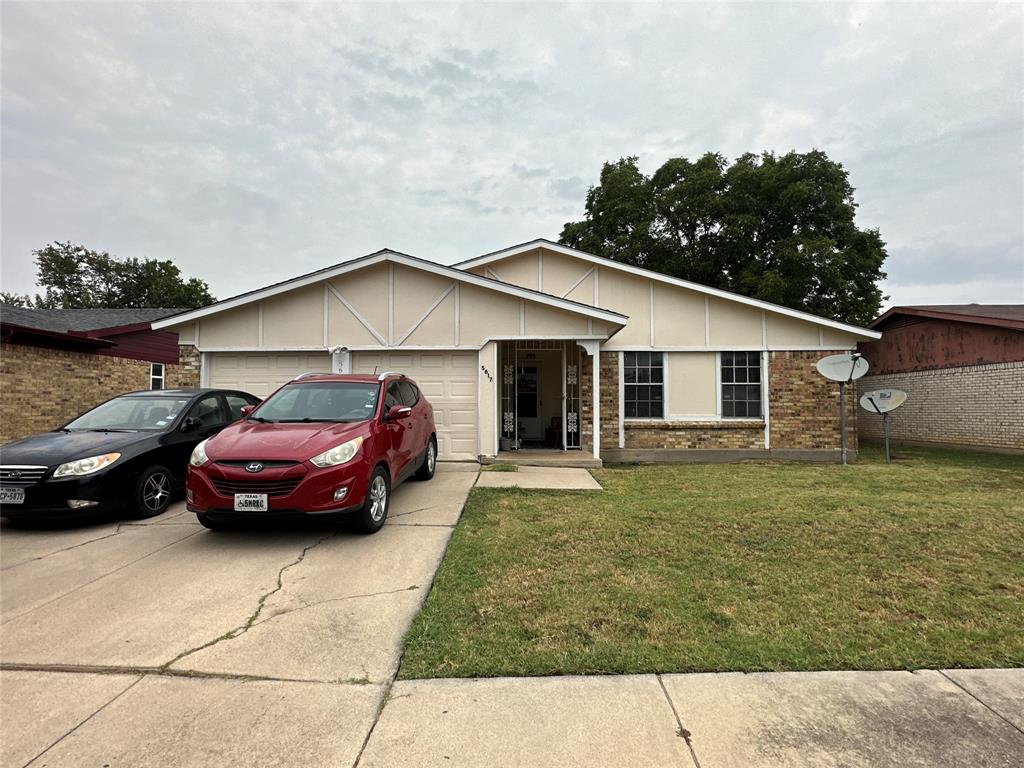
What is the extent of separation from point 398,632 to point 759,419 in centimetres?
1072

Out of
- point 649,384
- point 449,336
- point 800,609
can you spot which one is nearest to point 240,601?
point 800,609

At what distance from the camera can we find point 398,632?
3275mm

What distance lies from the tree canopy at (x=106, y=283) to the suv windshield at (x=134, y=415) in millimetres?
38575

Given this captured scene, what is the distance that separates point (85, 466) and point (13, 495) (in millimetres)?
683

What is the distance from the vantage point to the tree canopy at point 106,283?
40.4 metres

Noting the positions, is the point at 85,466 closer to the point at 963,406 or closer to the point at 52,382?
the point at 52,382

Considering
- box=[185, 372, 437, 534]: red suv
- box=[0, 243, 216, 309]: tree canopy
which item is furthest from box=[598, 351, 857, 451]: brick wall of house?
box=[0, 243, 216, 309]: tree canopy

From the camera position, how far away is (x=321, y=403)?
6176mm

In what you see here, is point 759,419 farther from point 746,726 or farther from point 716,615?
point 746,726

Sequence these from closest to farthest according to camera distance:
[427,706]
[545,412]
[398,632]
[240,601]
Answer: [427,706]
[398,632]
[240,601]
[545,412]

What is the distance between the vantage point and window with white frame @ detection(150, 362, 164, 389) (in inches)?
692

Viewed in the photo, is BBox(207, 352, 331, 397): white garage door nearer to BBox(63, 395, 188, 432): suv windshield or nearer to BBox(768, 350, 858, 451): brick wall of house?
BBox(63, 395, 188, 432): suv windshield

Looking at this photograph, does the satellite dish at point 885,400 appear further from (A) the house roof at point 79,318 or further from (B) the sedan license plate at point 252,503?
(A) the house roof at point 79,318

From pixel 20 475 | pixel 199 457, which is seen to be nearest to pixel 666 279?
pixel 199 457
